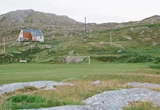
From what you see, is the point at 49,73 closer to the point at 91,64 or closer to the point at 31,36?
the point at 91,64

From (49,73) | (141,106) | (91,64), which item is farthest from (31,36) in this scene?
(141,106)

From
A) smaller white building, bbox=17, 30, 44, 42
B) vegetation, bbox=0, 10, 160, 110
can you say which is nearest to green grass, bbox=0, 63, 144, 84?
vegetation, bbox=0, 10, 160, 110

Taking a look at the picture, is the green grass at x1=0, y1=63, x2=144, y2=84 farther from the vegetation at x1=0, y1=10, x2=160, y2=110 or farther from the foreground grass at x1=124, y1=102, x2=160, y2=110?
the foreground grass at x1=124, y1=102, x2=160, y2=110

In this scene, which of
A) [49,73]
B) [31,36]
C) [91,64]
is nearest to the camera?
[49,73]

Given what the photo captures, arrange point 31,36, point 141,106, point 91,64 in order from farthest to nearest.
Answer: point 31,36 → point 91,64 → point 141,106

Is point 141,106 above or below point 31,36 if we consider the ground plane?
below

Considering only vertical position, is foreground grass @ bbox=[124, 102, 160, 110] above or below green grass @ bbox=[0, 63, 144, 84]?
above

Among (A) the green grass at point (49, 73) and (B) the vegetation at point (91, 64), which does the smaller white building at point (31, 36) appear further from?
(A) the green grass at point (49, 73)

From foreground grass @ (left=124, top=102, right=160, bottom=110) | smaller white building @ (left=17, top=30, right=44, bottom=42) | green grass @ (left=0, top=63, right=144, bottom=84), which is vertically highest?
smaller white building @ (left=17, top=30, right=44, bottom=42)

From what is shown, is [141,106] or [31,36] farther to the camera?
[31,36]

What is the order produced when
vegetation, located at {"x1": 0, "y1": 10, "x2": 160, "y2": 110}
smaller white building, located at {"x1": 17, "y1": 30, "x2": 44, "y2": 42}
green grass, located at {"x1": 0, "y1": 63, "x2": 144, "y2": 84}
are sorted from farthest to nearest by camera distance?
smaller white building, located at {"x1": 17, "y1": 30, "x2": 44, "y2": 42}, green grass, located at {"x1": 0, "y1": 63, "x2": 144, "y2": 84}, vegetation, located at {"x1": 0, "y1": 10, "x2": 160, "y2": 110}

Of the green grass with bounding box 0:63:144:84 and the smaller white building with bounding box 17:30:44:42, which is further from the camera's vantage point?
the smaller white building with bounding box 17:30:44:42

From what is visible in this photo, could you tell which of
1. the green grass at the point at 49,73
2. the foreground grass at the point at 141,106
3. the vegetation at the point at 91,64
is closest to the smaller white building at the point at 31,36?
the vegetation at the point at 91,64

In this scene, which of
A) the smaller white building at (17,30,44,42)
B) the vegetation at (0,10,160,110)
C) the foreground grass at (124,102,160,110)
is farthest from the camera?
the smaller white building at (17,30,44,42)
